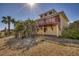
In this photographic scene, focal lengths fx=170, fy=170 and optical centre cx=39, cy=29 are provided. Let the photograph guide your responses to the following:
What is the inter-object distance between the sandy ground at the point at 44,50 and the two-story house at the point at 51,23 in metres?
0.17

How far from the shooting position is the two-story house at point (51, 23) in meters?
2.45

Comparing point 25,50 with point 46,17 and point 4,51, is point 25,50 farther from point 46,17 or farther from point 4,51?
point 46,17

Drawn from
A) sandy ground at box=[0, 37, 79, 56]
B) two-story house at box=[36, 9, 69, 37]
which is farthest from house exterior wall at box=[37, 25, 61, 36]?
sandy ground at box=[0, 37, 79, 56]

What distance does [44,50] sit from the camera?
2.43 metres

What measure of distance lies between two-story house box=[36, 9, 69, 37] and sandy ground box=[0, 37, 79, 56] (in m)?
0.17

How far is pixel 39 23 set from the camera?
8.20 feet

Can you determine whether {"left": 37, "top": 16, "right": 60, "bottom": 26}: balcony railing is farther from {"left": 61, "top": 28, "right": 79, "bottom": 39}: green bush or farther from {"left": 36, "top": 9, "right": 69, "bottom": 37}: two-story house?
{"left": 61, "top": 28, "right": 79, "bottom": 39}: green bush

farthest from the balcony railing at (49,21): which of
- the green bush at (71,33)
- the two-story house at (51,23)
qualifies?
the green bush at (71,33)

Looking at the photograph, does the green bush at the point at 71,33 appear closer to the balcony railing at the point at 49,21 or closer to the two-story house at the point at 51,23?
the two-story house at the point at 51,23

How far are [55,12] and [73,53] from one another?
25.1 inches

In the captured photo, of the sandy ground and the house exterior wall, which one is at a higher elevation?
the house exterior wall

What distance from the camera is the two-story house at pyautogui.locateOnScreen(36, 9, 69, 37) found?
8.04 ft

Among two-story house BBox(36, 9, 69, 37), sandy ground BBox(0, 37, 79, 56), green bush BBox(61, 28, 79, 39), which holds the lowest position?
sandy ground BBox(0, 37, 79, 56)

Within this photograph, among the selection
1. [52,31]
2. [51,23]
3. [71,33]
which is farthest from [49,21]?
[71,33]
